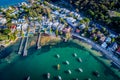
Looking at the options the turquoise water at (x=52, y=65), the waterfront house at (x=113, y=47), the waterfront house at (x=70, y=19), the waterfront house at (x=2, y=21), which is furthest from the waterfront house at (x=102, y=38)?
the waterfront house at (x=2, y=21)

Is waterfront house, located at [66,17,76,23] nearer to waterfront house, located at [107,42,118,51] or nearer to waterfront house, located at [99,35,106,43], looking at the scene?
waterfront house, located at [99,35,106,43]

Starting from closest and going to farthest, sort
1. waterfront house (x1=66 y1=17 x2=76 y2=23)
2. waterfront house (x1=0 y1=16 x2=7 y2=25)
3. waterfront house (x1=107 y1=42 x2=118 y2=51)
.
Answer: waterfront house (x1=107 y1=42 x2=118 y2=51) < waterfront house (x1=0 y1=16 x2=7 y2=25) < waterfront house (x1=66 y1=17 x2=76 y2=23)

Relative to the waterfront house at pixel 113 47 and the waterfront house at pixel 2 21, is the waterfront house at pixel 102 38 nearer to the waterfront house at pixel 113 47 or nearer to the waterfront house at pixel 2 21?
the waterfront house at pixel 113 47

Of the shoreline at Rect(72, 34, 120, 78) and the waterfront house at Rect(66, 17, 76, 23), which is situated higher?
the waterfront house at Rect(66, 17, 76, 23)

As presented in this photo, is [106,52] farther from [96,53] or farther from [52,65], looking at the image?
[52,65]

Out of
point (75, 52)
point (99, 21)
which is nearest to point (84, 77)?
point (75, 52)

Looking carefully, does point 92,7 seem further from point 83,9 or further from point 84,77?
point 84,77

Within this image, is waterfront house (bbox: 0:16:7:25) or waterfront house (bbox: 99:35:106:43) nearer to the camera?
waterfront house (bbox: 99:35:106:43)

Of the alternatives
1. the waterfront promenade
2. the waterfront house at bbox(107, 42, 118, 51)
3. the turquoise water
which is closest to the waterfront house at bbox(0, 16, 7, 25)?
the turquoise water

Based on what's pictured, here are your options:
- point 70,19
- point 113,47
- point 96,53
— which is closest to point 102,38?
point 113,47
